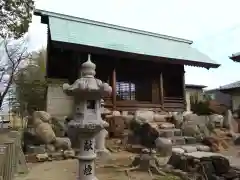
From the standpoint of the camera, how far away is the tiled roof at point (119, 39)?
13594 mm

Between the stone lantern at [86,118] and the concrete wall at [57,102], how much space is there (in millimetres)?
8489

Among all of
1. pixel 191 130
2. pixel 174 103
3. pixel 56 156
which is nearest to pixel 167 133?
pixel 191 130

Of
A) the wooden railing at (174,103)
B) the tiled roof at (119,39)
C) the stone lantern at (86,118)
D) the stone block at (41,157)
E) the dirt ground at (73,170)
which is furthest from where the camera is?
the wooden railing at (174,103)

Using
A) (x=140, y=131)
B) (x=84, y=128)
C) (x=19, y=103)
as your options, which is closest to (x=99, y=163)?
(x=140, y=131)

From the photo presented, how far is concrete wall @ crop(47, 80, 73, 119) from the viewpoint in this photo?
12.8m

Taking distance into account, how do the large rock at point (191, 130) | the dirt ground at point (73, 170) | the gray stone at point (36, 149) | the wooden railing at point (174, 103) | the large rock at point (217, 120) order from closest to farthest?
1. the dirt ground at point (73, 170)
2. the gray stone at point (36, 149)
3. the large rock at point (191, 130)
4. the large rock at point (217, 120)
5. the wooden railing at point (174, 103)

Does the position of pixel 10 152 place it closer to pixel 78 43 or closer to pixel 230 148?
pixel 78 43

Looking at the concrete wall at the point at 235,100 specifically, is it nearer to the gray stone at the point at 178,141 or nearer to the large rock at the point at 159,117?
the large rock at the point at 159,117

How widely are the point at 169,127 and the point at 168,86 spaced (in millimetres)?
5517

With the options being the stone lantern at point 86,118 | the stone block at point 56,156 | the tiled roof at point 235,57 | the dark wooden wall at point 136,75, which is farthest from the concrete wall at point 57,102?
the tiled roof at point 235,57

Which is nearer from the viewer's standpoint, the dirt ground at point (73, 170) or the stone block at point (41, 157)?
the dirt ground at point (73, 170)

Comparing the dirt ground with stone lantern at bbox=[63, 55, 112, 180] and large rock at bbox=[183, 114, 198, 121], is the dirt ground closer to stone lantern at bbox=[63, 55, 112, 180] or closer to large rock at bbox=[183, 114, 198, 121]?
stone lantern at bbox=[63, 55, 112, 180]

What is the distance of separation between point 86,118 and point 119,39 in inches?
484

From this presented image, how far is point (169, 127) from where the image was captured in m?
13.3
